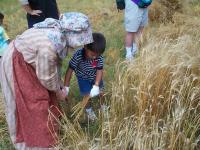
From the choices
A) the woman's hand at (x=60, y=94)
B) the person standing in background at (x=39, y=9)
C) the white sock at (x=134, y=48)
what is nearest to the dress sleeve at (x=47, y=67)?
the woman's hand at (x=60, y=94)

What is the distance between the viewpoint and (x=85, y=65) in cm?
383

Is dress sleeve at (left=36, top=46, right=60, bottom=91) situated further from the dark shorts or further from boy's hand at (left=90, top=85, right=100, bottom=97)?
the dark shorts

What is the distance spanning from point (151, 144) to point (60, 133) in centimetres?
85

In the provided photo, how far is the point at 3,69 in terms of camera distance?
11.1 feet

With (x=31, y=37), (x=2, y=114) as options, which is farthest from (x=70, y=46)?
(x=2, y=114)

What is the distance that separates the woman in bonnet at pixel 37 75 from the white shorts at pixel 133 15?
174cm

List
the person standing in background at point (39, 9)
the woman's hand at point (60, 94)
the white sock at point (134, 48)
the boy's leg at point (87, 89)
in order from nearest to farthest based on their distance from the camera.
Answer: the woman's hand at point (60, 94), the boy's leg at point (87, 89), the person standing in background at point (39, 9), the white sock at point (134, 48)

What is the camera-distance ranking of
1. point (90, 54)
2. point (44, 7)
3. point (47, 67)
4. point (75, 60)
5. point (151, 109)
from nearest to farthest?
point (47, 67)
point (151, 109)
point (90, 54)
point (75, 60)
point (44, 7)

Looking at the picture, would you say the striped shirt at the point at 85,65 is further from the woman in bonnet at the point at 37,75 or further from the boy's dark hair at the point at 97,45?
the woman in bonnet at the point at 37,75

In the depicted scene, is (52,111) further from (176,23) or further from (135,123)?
(176,23)

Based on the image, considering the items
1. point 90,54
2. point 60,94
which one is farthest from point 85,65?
point 60,94

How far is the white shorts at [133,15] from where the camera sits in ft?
16.1

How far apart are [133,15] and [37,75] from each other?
2018 mm

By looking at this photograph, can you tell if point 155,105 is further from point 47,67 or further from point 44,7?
point 44,7
